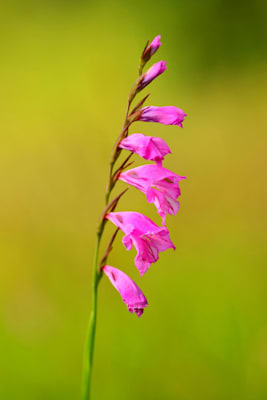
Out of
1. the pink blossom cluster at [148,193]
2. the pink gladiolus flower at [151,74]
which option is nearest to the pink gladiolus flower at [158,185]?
the pink blossom cluster at [148,193]

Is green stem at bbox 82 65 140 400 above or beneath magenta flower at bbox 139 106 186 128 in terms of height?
beneath

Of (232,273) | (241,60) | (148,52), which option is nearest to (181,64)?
(241,60)

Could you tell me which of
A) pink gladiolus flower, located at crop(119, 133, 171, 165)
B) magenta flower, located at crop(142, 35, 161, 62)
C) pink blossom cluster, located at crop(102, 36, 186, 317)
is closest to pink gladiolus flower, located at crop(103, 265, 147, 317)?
pink blossom cluster, located at crop(102, 36, 186, 317)

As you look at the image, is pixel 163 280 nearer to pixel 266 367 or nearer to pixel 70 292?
pixel 70 292

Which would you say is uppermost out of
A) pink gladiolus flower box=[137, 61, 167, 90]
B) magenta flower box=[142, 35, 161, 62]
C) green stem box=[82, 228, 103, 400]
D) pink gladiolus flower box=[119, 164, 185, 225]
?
magenta flower box=[142, 35, 161, 62]

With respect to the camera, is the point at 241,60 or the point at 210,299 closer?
the point at 210,299

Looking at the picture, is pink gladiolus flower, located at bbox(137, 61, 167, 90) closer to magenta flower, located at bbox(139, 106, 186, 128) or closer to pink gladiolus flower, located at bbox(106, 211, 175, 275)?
magenta flower, located at bbox(139, 106, 186, 128)

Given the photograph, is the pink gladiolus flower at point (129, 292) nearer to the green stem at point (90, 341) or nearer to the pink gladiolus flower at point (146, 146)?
the green stem at point (90, 341)
